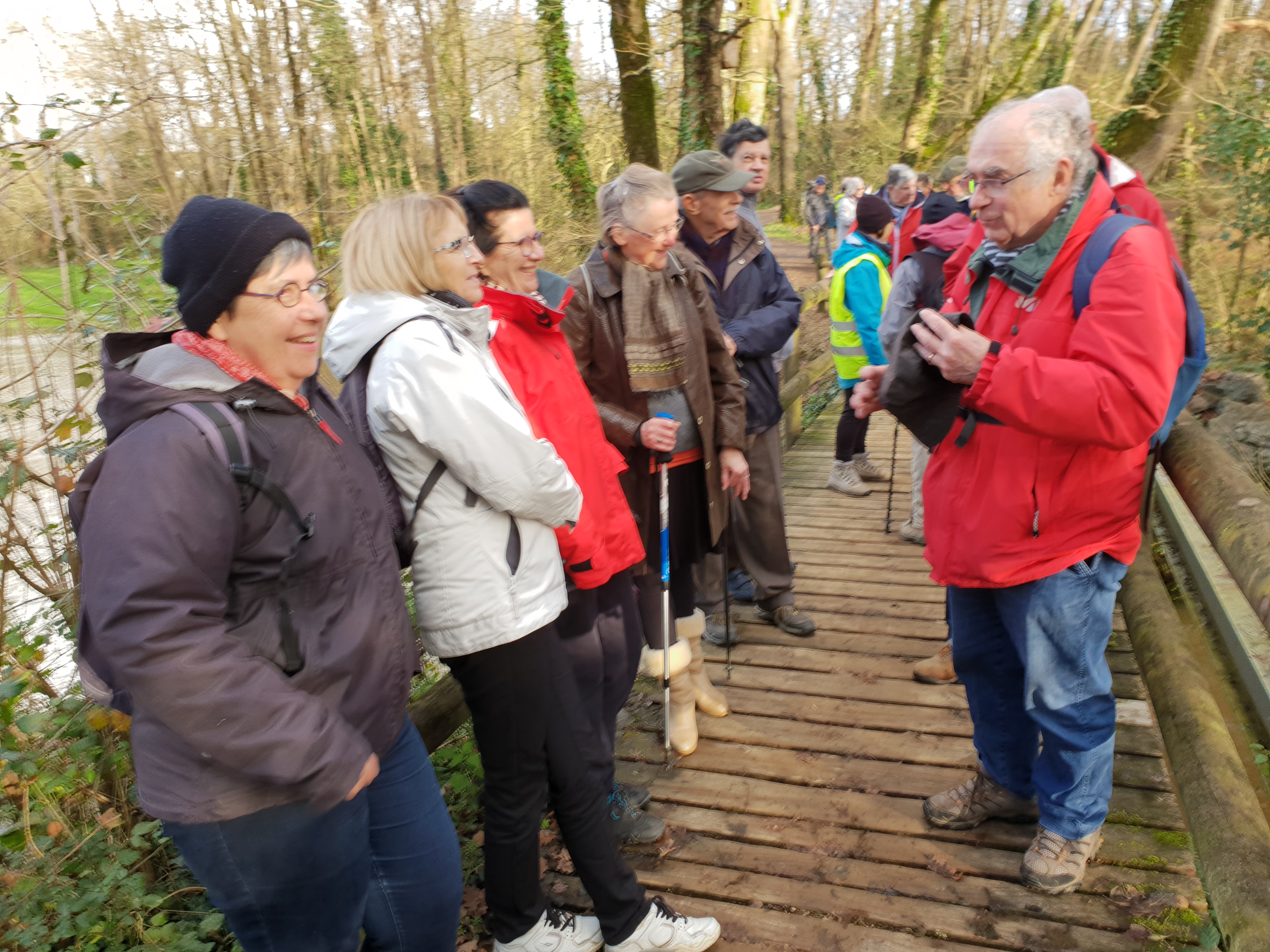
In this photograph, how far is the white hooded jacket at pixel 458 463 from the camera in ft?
6.04

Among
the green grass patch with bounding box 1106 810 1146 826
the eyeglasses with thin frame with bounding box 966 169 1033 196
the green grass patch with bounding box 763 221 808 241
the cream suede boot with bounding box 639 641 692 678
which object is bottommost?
the green grass patch with bounding box 763 221 808 241

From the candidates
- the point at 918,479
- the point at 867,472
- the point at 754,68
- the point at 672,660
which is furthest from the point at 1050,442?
the point at 754,68

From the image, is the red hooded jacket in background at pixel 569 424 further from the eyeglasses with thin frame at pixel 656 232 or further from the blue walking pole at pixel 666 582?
the blue walking pole at pixel 666 582

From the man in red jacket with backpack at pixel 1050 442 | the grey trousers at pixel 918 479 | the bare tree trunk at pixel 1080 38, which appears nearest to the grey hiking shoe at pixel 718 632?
the grey trousers at pixel 918 479

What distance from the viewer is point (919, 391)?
222cm

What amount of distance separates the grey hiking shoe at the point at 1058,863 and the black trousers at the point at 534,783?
115 cm

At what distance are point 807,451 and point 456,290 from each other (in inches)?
218

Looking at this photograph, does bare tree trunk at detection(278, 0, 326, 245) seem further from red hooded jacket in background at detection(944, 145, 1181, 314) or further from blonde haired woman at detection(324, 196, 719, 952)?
red hooded jacket in background at detection(944, 145, 1181, 314)

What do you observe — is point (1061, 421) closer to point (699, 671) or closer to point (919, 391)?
point (919, 391)

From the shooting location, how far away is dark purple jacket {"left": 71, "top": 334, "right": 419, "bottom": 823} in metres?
1.34

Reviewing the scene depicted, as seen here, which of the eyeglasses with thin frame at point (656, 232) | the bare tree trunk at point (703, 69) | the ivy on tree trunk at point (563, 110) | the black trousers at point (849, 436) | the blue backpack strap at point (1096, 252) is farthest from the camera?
the ivy on tree trunk at point (563, 110)

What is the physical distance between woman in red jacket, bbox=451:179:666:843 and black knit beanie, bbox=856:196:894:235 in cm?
297

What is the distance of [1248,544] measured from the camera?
1.89 meters

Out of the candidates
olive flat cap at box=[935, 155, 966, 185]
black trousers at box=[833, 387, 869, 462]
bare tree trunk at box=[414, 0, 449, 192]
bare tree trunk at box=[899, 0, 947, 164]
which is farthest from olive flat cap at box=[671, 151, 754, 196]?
bare tree trunk at box=[899, 0, 947, 164]
